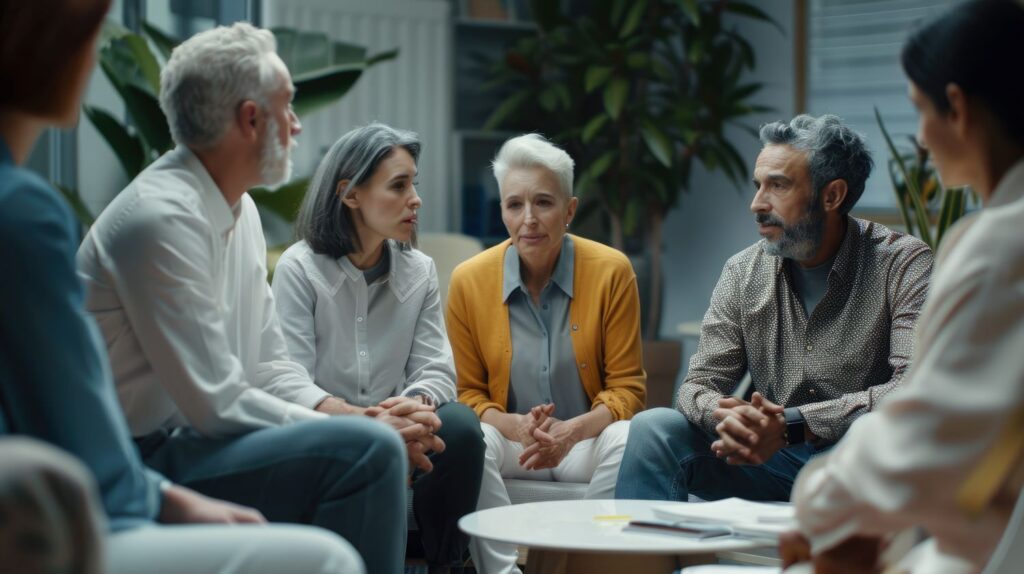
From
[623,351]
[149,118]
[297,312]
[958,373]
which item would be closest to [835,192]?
[623,351]

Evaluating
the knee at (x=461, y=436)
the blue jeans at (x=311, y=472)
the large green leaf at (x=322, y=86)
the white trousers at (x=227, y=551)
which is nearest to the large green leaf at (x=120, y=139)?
the large green leaf at (x=322, y=86)

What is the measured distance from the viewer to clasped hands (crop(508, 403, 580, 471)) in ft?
9.53

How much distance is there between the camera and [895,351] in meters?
2.70

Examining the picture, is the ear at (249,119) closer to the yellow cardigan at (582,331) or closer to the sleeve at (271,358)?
the sleeve at (271,358)

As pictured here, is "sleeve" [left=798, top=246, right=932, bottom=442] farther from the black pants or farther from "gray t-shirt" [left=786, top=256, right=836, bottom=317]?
the black pants

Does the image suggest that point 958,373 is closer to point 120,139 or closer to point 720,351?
point 720,351

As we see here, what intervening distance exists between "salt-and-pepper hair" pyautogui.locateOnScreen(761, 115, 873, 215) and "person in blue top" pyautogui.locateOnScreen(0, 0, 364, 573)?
1.85 meters

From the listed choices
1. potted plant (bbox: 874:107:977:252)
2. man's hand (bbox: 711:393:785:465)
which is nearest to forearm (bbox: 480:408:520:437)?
man's hand (bbox: 711:393:785:465)

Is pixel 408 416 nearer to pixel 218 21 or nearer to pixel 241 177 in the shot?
pixel 241 177

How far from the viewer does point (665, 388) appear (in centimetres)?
541

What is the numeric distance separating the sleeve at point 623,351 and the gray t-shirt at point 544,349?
0.09 meters

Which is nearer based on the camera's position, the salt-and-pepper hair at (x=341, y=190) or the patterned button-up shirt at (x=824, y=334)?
the patterned button-up shirt at (x=824, y=334)

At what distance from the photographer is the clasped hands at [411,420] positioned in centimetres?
257

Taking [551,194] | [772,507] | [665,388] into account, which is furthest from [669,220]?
[772,507]
